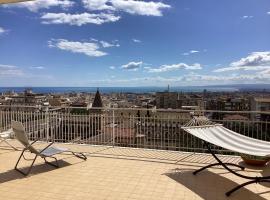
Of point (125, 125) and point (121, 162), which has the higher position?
point (125, 125)

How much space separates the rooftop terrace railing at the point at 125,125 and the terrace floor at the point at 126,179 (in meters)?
0.63

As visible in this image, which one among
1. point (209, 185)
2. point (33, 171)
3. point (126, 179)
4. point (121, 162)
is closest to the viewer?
point (209, 185)

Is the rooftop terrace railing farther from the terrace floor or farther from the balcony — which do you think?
the terrace floor

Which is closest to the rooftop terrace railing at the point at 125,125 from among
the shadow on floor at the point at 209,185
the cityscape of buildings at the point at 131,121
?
the cityscape of buildings at the point at 131,121

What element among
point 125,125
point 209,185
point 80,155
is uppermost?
point 125,125

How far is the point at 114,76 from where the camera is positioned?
182 ft

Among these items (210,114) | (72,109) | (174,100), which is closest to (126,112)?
(72,109)

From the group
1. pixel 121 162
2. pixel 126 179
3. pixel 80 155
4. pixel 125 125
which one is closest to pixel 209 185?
pixel 126 179

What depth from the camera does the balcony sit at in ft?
15.4

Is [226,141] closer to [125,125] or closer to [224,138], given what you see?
[224,138]

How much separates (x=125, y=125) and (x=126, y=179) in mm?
2684

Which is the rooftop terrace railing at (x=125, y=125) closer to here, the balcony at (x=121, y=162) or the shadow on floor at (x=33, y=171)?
the balcony at (x=121, y=162)

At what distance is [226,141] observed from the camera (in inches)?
203

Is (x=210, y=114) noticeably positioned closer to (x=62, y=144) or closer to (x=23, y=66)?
(x=62, y=144)
